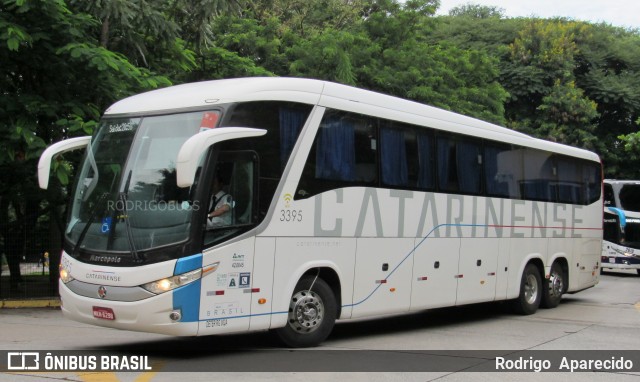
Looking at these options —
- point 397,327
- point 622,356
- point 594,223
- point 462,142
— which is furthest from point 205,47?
point 622,356

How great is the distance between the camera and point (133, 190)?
28.9ft

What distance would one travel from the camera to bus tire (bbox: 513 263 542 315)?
49.2 feet

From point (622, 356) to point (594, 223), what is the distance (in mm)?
8382

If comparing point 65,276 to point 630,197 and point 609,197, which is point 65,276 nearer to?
point 630,197

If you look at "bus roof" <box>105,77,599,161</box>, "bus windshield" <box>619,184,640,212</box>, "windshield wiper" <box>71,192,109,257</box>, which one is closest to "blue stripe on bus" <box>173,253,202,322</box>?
"windshield wiper" <box>71,192,109,257</box>

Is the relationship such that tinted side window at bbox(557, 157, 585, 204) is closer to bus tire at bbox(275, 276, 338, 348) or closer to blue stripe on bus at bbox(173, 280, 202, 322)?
bus tire at bbox(275, 276, 338, 348)

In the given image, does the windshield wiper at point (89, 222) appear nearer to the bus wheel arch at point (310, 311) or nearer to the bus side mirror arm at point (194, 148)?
the bus side mirror arm at point (194, 148)

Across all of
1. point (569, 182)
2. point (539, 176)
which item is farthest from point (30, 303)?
point (569, 182)

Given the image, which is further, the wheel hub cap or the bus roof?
the wheel hub cap

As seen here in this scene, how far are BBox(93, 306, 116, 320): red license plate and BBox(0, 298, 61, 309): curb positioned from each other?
8.58 meters

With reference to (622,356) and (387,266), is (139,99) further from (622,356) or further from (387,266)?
(622,356)

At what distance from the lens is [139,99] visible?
9789 millimetres

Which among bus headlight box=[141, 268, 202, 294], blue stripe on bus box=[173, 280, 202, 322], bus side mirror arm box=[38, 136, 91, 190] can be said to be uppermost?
bus side mirror arm box=[38, 136, 91, 190]

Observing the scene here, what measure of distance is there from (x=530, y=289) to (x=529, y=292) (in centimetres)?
8
